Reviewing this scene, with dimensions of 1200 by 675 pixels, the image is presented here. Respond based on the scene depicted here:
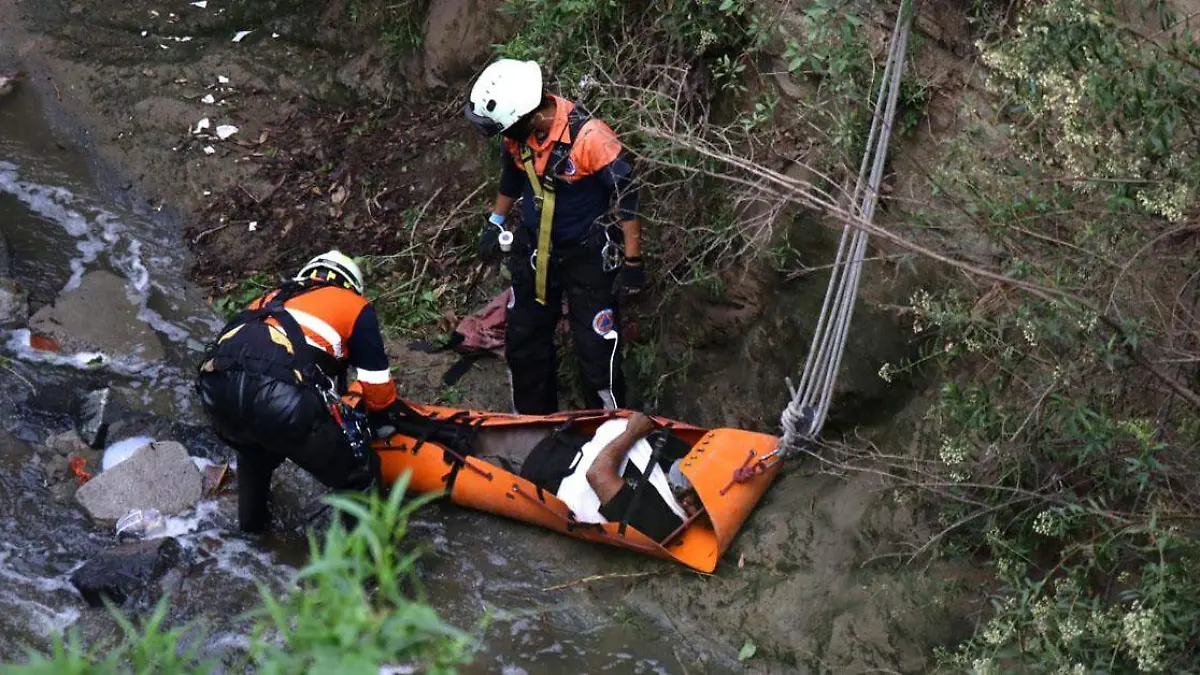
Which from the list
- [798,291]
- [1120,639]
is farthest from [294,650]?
[798,291]

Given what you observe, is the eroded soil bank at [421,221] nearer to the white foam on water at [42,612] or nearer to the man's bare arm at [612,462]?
the man's bare arm at [612,462]

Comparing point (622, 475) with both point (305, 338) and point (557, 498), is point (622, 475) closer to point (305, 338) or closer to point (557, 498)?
point (557, 498)

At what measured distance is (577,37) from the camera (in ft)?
20.5

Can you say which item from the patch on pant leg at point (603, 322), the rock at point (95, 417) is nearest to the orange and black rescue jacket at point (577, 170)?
the patch on pant leg at point (603, 322)

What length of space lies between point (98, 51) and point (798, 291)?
233 inches

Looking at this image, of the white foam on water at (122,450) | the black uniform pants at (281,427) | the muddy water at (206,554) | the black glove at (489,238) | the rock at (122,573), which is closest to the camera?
the black uniform pants at (281,427)

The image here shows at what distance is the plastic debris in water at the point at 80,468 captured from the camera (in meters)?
5.69

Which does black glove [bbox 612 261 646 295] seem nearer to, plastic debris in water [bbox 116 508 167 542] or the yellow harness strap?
the yellow harness strap

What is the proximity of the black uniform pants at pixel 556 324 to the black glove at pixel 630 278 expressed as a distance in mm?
58

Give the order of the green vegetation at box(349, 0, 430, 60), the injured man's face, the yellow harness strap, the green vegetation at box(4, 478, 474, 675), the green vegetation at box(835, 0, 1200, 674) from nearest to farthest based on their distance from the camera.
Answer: the green vegetation at box(4, 478, 474, 675) < the green vegetation at box(835, 0, 1200, 674) < the injured man's face < the yellow harness strap < the green vegetation at box(349, 0, 430, 60)

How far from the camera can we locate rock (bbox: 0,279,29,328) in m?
6.61

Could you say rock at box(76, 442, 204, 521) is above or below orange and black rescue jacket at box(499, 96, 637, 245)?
below

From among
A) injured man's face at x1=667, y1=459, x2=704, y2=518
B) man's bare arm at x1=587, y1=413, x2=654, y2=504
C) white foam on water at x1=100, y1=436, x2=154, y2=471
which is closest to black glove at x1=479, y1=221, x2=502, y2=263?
man's bare arm at x1=587, y1=413, x2=654, y2=504

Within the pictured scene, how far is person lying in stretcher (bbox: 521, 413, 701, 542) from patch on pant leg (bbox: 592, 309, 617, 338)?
0.55m
